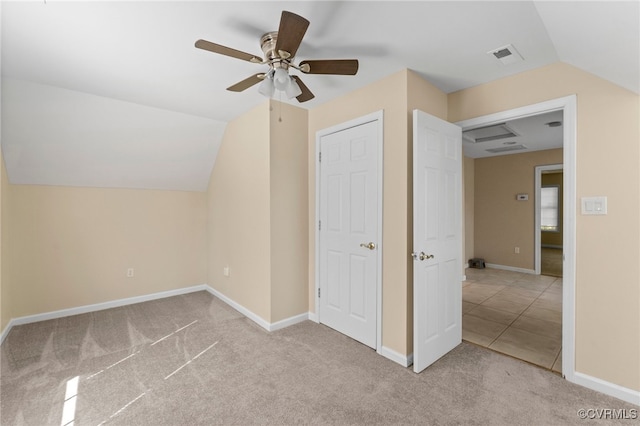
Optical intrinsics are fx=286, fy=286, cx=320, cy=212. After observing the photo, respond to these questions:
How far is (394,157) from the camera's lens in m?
2.52

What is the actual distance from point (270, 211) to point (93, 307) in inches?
108

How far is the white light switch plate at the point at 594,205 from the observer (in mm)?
2059

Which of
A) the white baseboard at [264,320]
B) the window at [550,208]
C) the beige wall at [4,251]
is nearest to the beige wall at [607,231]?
the white baseboard at [264,320]

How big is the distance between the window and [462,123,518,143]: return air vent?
582 cm

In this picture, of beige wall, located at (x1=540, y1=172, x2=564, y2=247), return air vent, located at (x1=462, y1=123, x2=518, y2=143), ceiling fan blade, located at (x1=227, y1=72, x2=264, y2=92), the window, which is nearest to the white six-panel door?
ceiling fan blade, located at (x1=227, y1=72, x2=264, y2=92)

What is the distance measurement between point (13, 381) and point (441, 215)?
144 inches

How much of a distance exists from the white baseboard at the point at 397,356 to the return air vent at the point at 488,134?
3309 mm

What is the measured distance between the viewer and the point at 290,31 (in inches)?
59.9

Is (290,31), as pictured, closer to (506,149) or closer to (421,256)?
(421,256)

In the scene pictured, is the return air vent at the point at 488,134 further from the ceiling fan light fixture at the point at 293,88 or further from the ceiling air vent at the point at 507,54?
the ceiling fan light fixture at the point at 293,88

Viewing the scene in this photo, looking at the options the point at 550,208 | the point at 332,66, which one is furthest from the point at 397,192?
the point at 550,208

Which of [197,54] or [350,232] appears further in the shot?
[350,232]

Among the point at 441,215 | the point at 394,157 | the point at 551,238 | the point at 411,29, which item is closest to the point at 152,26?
the point at 411,29

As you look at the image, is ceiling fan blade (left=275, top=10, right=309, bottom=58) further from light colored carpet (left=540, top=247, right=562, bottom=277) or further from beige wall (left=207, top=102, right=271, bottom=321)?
light colored carpet (left=540, top=247, right=562, bottom=277)
